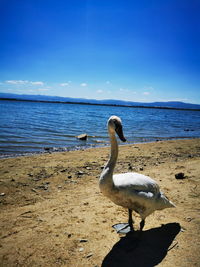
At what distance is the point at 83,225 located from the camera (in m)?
4.08

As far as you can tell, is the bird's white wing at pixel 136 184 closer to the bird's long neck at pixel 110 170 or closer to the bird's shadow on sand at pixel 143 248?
the bird's long neck at pixel 110 170

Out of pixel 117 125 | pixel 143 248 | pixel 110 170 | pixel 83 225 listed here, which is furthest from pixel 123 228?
pixel 117 125

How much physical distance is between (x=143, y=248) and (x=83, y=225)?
4.60 ft

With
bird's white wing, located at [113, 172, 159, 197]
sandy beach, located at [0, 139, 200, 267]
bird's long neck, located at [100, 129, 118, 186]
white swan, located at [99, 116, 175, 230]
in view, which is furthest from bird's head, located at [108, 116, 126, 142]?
sandy beach, located at [0, 139, 200, 267]

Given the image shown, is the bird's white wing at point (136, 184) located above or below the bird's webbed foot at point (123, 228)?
above

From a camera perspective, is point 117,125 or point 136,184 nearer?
point 136,184

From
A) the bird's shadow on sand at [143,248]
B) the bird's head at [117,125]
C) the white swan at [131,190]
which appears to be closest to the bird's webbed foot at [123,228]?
the bird's shadow on sand at [143,248]

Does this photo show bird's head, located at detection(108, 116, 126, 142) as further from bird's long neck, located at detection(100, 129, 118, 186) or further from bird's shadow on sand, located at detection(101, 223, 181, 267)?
bird's shadow on sand, located at detection(101, 223, 181, 267)

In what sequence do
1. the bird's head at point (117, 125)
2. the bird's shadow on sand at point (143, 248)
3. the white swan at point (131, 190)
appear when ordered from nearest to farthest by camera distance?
1. the bird's shadow on sand at point (143, 248)
2. the white swan at point (131, 190)
3. the bird's head at point (117, 125)

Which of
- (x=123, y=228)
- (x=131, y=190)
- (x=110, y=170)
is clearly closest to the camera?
(x=131, y=190)

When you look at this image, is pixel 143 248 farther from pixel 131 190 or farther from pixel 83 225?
pixel 83 225

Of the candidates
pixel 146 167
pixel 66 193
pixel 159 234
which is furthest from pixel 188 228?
pixel 146 167

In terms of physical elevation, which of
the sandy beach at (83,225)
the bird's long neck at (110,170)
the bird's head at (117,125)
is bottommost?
the sandy beach at (83,225)

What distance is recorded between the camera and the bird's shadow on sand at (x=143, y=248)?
3.11 meters
